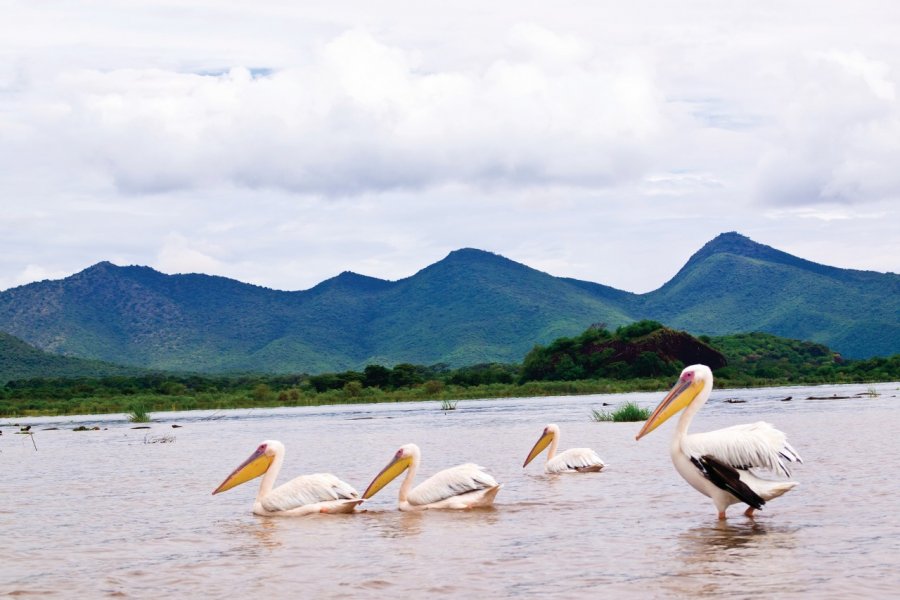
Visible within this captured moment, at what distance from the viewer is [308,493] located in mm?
13086

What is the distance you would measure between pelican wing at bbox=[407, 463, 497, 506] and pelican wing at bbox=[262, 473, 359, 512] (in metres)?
0.70

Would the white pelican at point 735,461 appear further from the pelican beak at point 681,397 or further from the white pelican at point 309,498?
the white pelican at point 309,498

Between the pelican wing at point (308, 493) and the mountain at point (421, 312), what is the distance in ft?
391

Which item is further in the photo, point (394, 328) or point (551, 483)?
point (394, 328)

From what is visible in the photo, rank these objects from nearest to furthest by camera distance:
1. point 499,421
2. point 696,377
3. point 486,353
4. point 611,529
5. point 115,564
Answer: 1. point 115,564
2. point 611,529
3. point 696,377
4. point 499,421
5. point 486,353

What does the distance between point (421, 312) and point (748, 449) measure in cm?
16695

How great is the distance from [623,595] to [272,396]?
54.0 metres

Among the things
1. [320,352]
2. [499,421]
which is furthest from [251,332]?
[499,421]

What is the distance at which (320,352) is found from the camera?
159000mm

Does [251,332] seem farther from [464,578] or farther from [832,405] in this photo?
[464,578]

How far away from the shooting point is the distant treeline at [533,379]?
59875mm

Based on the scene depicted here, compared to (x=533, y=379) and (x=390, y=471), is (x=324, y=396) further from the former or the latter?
(x=390, y=471)

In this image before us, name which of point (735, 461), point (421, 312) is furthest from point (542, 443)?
point (421, 312)

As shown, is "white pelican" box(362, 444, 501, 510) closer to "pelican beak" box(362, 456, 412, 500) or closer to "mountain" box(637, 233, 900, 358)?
"pelican beak" box(362, 456, 412, 500)
